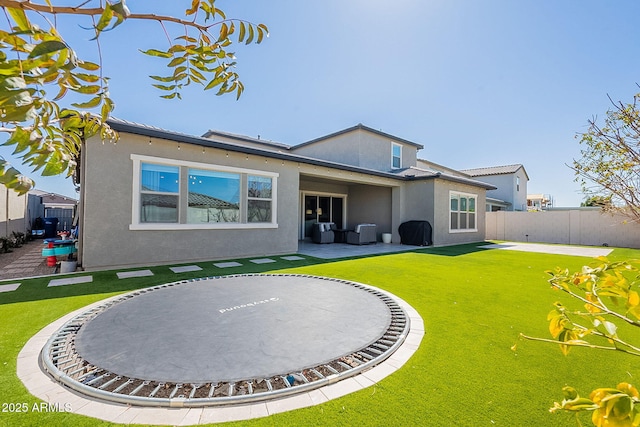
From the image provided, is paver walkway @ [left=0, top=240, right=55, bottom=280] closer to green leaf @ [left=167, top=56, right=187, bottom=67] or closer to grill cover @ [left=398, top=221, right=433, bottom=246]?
green leaf @ [left=167, top=56, right=187, bottom=67]

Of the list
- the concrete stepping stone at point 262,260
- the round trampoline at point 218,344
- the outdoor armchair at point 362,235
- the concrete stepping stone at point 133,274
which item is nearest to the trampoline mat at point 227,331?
the round trampoline at point 218,344

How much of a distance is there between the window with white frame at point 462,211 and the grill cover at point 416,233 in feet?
5.98

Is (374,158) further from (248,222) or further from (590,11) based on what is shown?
(590,11)

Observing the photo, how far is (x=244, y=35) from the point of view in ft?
3.99

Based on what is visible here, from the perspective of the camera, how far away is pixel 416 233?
1247 centimetres

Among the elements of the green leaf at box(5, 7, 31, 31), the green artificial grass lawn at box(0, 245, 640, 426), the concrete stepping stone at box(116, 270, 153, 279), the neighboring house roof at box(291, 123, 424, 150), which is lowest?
the green artificial grass lawn at box(0, 245, 640, 426)

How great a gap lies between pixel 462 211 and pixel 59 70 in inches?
608

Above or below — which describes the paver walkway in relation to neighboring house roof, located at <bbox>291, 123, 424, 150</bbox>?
below

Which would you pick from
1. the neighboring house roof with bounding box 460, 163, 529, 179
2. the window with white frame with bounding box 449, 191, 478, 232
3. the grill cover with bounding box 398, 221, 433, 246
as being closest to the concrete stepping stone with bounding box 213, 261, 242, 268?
the grill cover with bounding box 398, 221, 433, 246

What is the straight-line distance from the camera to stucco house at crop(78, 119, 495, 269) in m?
6.28

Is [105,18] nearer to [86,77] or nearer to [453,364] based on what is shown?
[86,77]

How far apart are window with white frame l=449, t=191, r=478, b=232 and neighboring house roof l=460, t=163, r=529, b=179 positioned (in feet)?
42.6

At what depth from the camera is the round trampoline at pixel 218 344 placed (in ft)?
7.23

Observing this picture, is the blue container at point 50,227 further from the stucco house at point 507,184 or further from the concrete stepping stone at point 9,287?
the stucco house at point 507,184
